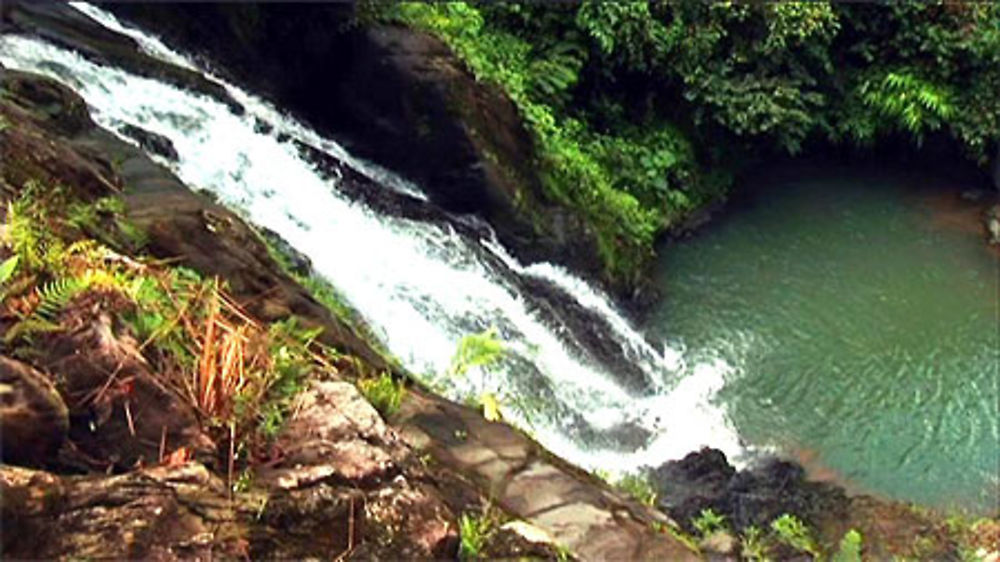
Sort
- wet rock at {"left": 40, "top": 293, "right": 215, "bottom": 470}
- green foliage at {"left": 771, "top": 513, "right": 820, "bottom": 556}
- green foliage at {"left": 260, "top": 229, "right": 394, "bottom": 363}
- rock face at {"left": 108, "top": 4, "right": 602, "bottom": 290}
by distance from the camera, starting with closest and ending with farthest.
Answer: wet rock at {"left": 40, "top": 293, "right": 215, "bottom": 470}
green foliage at {"left": 771, "top": 513, "right": 820, "bottom": 556}
green foliage at {"left": 260, "top": 229, "right": 394, "bottom": 363}
rock face at {"left": 108, "top": 4, "right": 602, "bottom": 290}

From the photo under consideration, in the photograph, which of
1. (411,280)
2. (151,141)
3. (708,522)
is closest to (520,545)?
(708,522)

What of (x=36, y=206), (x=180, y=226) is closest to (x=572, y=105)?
(x=180, y=226)

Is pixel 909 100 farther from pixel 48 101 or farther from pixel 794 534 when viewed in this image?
pixel 48 101

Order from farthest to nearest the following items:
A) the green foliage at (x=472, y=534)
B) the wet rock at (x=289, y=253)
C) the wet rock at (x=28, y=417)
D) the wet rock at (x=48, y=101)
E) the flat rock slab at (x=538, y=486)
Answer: the wet rock at (x=289, y=253) → the wet rock at (x=48, y=101) → the flat rock slab at (x=538, y=486) → the green foliage at (x=472, y=534) → the wet rock at (x=28, y=417)

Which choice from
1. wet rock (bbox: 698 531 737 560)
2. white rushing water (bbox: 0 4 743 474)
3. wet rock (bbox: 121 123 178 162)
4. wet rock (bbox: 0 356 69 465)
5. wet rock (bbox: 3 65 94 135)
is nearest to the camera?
wet rock (bbox: 0 356 69 465)

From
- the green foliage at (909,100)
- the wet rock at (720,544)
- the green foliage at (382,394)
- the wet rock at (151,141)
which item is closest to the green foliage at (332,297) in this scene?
the wet rock at (151,141)

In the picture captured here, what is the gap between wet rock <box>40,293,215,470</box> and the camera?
11.9 ft

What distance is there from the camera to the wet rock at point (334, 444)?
13.0ft

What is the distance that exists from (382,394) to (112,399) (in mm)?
1904

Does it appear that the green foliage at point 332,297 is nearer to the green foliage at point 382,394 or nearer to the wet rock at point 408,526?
the green foliage at point 382,394

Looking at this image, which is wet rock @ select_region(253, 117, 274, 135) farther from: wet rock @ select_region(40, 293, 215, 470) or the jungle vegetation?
wet rock @ select_region(40, 293, 215, 470)

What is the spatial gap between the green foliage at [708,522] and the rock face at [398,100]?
401 cm

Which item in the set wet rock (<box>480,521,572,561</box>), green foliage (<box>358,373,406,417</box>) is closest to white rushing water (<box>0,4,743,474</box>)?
green foliage (<box>358,373,406,417</box>)

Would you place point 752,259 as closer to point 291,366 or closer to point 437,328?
point 437,328
